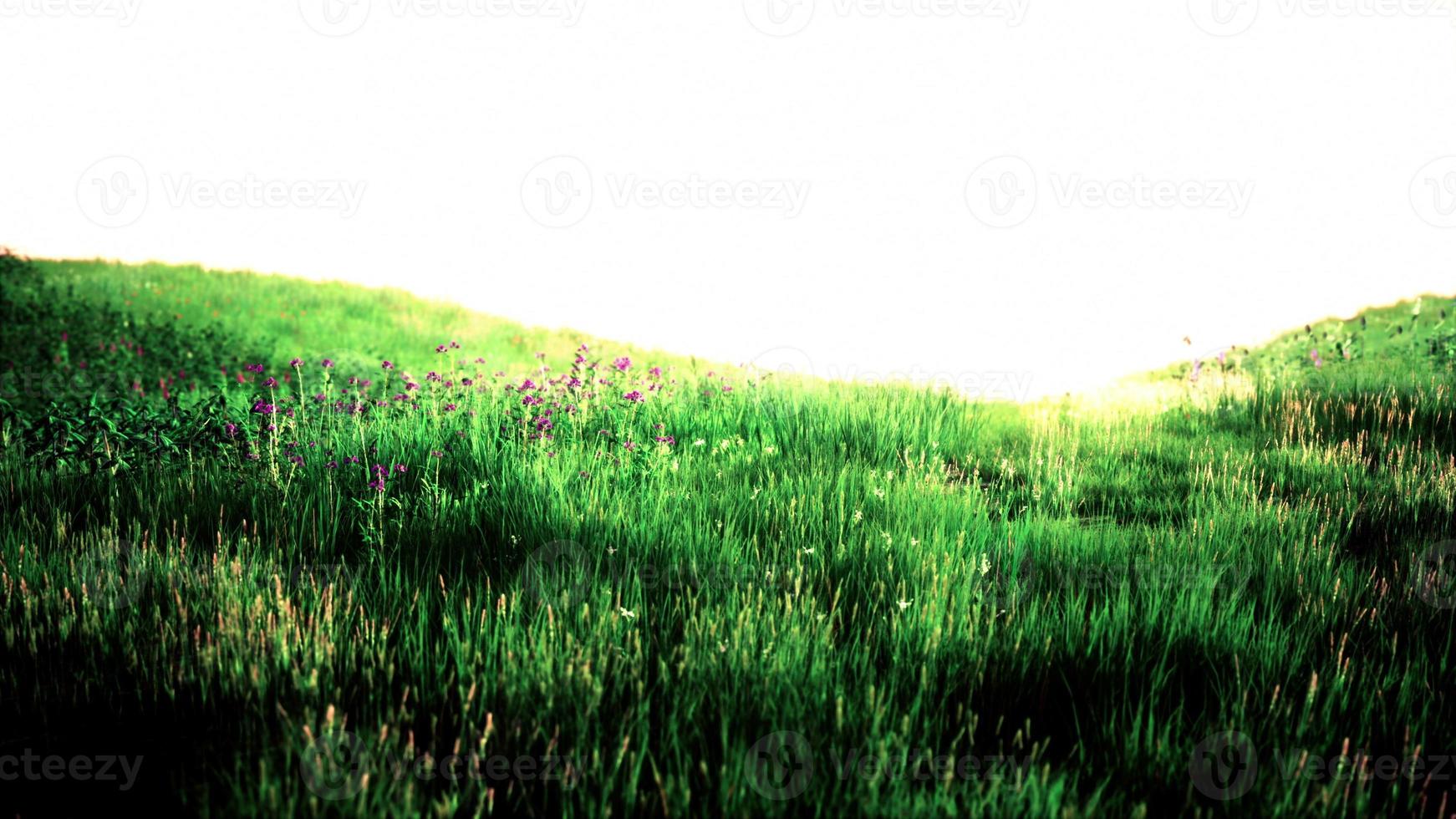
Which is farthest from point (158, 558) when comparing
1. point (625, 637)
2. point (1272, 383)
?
point (1272, 383)

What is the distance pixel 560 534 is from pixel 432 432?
187 cm

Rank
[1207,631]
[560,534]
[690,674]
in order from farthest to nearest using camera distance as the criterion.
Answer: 1. [560,534]
2. [1207,631]
3. [690,674]

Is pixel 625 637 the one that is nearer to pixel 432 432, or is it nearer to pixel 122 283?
pixel 432 432

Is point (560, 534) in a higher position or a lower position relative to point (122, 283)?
lower

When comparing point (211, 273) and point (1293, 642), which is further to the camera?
point (211, 273)

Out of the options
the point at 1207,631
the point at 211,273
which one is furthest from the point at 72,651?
the point at 211,273

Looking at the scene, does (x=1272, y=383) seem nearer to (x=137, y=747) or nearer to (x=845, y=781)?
(x=845, y=781)

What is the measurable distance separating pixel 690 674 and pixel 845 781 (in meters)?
0.62

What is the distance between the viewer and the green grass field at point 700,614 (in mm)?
2461

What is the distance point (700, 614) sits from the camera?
3.31 meters

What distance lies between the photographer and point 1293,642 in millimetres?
3494

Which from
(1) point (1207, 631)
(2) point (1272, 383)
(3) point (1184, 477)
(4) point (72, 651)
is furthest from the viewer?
(2) point (1272, 383)

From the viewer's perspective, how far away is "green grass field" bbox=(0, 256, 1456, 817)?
246cm

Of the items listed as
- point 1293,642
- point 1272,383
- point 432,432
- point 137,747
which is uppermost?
point 1272,383
